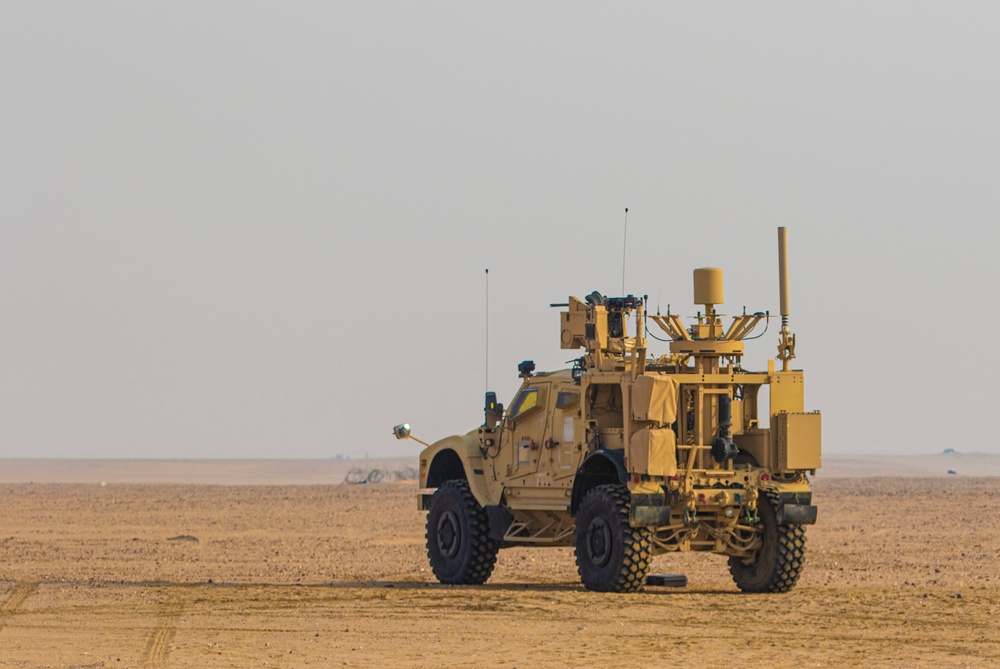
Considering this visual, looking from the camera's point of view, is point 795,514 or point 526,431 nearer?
point 795,514

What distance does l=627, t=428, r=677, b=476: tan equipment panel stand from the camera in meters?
19.2

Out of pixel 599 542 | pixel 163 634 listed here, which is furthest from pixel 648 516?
pixel 163 634

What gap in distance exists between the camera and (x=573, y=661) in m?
14.6

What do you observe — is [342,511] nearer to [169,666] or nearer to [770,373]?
[770,373]

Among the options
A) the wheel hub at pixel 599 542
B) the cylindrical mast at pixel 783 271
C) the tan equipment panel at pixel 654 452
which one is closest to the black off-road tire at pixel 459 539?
the wheel hub at pixel 599 542

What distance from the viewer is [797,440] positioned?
20.4 meters

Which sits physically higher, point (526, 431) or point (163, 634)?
point (526, 431)

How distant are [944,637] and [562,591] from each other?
222 inches

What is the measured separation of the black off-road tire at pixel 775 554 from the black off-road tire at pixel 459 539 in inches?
139

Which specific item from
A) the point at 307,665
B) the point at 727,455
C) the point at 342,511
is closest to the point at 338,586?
the point at 727,455

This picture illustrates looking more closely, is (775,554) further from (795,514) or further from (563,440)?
(563,440)

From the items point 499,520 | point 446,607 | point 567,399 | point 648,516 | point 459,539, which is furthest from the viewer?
point 459,539

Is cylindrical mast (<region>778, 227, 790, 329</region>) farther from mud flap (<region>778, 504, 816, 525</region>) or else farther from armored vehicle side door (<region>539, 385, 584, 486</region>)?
armored vehicle side door (<region>539, 385, 584, 486</region>)

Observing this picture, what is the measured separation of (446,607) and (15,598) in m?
5.25
